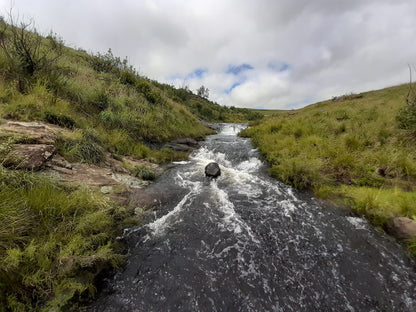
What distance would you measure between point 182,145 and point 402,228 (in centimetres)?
924

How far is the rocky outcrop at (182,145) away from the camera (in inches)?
375

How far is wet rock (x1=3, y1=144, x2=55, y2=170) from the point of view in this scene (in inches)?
117

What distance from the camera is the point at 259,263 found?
9.42ft

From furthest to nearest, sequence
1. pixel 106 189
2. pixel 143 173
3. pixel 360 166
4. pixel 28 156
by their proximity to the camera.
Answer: pixel 143 173, pixel 360 166, pixel 106 189, pixel 28 156

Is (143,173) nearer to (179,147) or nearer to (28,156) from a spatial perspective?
(28,156)

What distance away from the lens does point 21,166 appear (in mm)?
3049

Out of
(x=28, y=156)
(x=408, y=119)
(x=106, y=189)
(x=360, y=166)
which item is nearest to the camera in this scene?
(x=28, y=156)

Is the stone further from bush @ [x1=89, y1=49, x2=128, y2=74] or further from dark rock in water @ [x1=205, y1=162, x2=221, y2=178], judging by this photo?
bush @ [x1=89, y1=49, x2=128, y2=74]

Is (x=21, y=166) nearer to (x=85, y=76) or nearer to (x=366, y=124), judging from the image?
(x=85, y=76)

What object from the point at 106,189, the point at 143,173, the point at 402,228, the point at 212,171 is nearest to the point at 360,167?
the point at 402,228

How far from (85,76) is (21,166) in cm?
830

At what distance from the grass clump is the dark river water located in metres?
0.42

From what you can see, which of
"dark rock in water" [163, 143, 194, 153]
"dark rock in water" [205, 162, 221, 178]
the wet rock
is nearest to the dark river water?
"dark rock in water" [205, 162, 221, 178]

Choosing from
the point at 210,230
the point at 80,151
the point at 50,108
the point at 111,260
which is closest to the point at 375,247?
the point at 210,230
